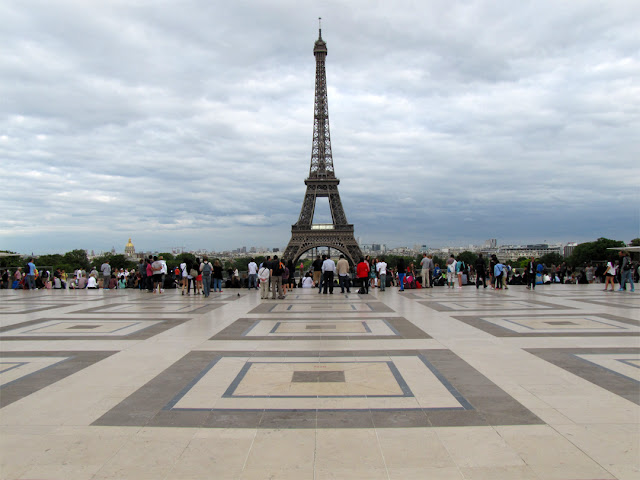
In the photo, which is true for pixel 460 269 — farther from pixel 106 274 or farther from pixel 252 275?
pixel 106 274

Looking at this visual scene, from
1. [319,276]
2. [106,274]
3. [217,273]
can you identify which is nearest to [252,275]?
[217,273]

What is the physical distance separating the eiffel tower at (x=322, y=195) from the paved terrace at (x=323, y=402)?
183 ft

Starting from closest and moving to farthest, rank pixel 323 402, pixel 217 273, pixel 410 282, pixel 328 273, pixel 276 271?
pixel 323 402, pixel 276 271, pixel 328 273, pixel 217 273, pixel 410 282

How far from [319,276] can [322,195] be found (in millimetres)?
50240

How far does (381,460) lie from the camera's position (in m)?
3.33

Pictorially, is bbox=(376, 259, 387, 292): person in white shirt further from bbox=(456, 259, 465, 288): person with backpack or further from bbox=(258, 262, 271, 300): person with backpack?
bbox=(258, 262, 271, 300): person with backpack

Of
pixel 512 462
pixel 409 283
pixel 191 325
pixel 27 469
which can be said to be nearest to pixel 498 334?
pixel 512 462

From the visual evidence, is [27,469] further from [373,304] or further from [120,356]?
[373,304]

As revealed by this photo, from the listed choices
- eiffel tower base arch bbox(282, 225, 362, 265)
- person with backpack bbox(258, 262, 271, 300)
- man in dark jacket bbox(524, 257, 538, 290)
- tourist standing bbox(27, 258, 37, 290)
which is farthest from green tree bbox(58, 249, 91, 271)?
man in dark jacket bbox(524, 257, 538, 290)

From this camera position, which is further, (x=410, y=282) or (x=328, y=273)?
(x=410, y=282)

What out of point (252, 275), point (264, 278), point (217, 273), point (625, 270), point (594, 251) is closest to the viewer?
point (264, 278)

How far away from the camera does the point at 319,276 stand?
19141 millimetres

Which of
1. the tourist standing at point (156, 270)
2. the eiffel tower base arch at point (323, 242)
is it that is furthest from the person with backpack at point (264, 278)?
the eiffel tower base arch at point (323, 242)

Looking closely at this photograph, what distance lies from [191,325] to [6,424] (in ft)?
18.3
